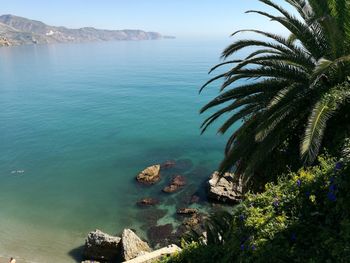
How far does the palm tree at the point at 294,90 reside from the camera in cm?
859

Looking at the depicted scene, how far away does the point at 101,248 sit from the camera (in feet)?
60.7

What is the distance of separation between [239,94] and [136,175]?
19.6m

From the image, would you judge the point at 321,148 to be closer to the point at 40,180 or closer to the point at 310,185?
the point at 310,185

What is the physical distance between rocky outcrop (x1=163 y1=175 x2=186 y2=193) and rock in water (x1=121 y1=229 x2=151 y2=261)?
6.97 m

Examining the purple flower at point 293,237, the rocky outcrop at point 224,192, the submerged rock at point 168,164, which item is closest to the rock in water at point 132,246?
the rocky outcrop at point 224,192

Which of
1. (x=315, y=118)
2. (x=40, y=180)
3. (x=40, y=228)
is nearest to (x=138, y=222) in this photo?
(x=40, y=228)

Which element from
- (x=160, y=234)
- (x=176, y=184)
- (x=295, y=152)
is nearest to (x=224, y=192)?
(x=176, y=184)

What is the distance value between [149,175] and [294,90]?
19748 mm

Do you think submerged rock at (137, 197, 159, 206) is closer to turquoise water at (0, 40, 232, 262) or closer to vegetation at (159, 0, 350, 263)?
turquoise water at (0, 40, 232, 262)

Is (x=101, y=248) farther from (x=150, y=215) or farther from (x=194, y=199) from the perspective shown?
(x=194, y=199)

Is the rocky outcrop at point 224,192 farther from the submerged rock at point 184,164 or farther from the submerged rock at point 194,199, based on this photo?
the submerged rock at point 184,164

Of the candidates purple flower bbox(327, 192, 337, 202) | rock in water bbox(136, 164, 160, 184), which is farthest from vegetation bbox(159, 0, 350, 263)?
rock in water bbox(136, 164, 160, 184)

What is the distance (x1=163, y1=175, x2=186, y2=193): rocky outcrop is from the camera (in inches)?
1009

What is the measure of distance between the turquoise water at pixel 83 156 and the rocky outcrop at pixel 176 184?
62 centimetres
